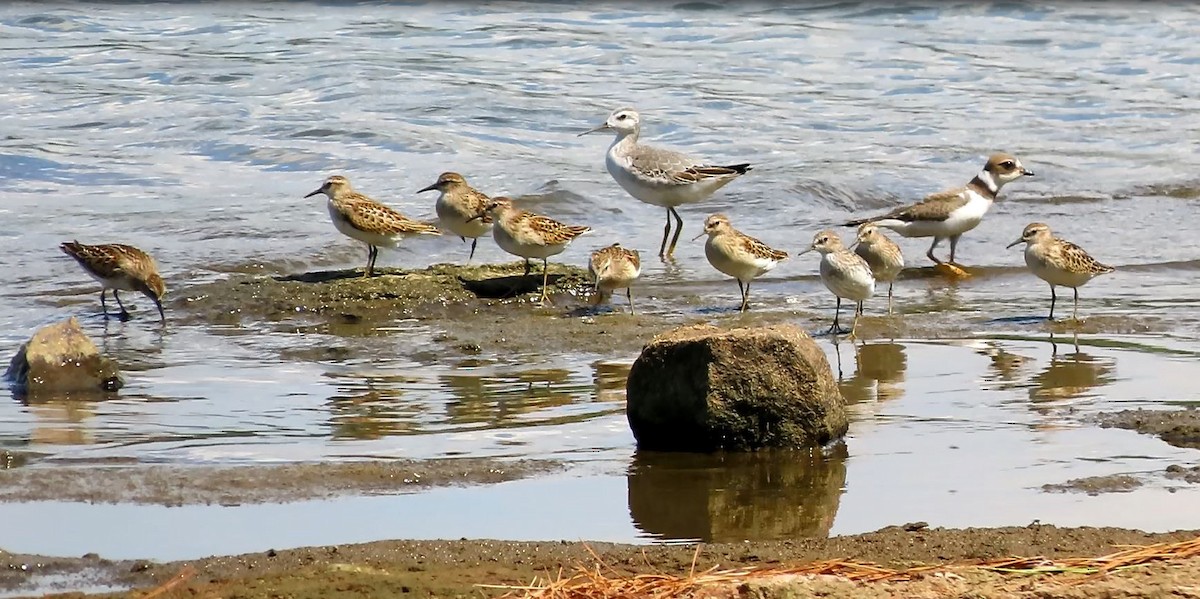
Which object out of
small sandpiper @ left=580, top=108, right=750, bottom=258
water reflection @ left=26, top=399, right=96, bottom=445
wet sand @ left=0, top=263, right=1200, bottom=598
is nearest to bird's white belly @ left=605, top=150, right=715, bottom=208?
small sandpiper @ left=580, top=108, right=750, bottom=258

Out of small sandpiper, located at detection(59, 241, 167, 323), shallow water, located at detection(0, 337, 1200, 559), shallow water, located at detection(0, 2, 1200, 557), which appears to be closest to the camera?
shallow water, located at detection(0, 337, 1200, 559)

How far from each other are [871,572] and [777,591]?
1.47 ft

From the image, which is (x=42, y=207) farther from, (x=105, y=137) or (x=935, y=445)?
(x=935, y=445)

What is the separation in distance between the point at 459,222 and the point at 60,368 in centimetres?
538

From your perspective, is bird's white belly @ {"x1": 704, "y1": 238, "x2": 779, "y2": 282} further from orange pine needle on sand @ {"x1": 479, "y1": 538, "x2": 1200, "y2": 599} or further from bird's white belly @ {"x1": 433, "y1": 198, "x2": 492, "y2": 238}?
orange pine needle on sand @ {"x1": 479, "y1": 538, "x2": 1200, "y2": 599}

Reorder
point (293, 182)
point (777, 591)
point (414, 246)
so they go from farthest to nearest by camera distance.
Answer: point (293, 182)
point (414, 246)
point (777, 591)

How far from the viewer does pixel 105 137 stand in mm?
20750

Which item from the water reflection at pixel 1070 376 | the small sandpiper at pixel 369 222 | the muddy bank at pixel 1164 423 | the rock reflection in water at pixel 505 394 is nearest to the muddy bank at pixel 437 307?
the small sandpiper at pixel 369 222

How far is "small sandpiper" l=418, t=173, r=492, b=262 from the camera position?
1429 centimetres

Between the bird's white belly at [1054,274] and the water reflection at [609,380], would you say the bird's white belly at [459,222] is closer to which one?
the water reflection at [609,380]

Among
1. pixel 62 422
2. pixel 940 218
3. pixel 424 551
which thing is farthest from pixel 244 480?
pixel 940 218

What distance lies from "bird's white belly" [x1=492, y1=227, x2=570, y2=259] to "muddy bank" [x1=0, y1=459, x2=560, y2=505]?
18.0 feet

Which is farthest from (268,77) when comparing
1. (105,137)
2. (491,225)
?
(491,225)

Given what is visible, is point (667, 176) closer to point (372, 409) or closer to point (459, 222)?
point (459, 222)
